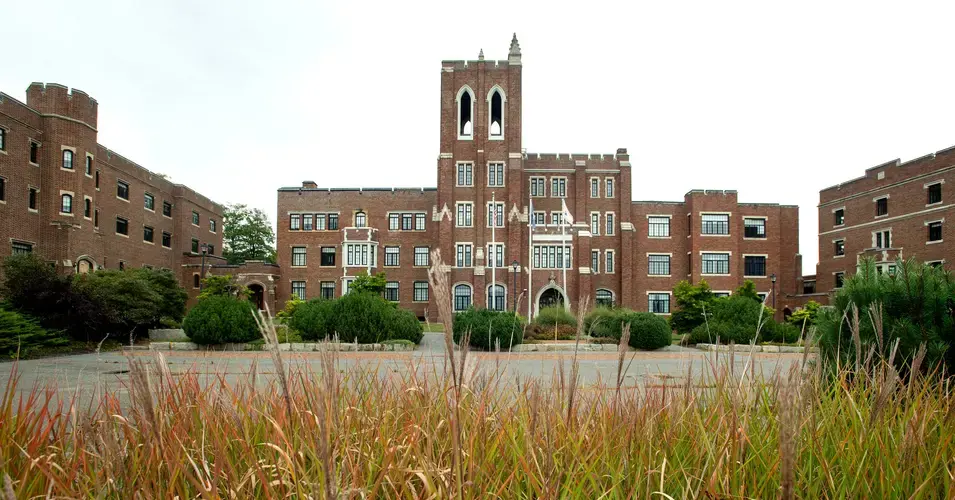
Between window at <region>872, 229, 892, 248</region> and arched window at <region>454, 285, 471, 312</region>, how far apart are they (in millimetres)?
29920

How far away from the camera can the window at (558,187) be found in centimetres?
5016

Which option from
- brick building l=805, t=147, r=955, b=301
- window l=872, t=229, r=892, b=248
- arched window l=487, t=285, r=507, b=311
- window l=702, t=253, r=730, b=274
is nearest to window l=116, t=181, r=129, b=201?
arched window l=487, t=285, r=507, b=311

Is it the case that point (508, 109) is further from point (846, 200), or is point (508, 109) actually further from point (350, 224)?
point (846, 200)

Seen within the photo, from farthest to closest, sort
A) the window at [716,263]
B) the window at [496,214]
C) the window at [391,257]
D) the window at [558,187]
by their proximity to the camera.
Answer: the window at [391,257] < the window at [558,187] < the window at [716,263] < the window at [496,214]

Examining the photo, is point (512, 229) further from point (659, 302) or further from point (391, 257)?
point (659, 302)

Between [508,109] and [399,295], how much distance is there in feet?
56.7

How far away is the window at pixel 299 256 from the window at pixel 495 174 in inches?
659

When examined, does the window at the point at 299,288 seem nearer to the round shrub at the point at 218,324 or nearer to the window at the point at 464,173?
the window at the point at 464,173

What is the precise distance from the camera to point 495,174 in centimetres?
4809

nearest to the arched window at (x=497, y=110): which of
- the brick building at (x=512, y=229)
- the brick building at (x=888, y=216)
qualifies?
the brick building at (x=512, y=229)

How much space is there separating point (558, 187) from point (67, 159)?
3371cm

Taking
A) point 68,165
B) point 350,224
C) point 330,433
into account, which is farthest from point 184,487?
point 350,224

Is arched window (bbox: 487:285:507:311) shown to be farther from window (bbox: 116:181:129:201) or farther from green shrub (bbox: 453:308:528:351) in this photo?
window (bbox: 116:181:129:201)

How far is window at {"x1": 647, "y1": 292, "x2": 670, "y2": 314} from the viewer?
4988 centimetres
